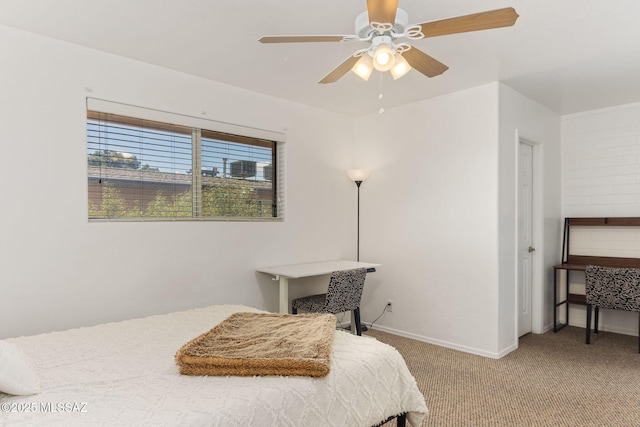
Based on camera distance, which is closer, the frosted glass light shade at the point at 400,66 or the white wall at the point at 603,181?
the frosted glass light shade at the point at 400,66

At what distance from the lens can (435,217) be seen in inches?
159

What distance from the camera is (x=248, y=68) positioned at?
3189 millimetres

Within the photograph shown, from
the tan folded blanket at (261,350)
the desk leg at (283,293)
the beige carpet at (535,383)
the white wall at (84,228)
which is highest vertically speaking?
the white wall at (84,228)

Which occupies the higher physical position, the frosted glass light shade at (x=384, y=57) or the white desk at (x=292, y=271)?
the frosted glass light shade at (x=384, y=57)

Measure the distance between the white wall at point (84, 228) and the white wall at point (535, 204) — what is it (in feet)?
6.98

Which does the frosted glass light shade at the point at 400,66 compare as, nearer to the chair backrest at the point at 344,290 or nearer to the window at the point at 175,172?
the chair backrest at the point at 344,290

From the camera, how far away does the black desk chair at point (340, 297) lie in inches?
128

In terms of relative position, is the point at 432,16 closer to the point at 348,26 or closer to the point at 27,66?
the point at 348,26

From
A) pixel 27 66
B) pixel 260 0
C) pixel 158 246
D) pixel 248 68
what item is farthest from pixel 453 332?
pixel 27 66

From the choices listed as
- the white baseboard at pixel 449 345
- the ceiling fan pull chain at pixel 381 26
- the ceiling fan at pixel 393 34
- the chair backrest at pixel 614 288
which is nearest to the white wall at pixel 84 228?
the white baseboard at pixel 449 345

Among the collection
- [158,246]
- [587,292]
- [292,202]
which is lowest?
[587,292]

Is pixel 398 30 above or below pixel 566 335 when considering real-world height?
above

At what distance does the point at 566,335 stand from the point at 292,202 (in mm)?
3300

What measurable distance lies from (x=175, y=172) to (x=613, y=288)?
13.6ft
